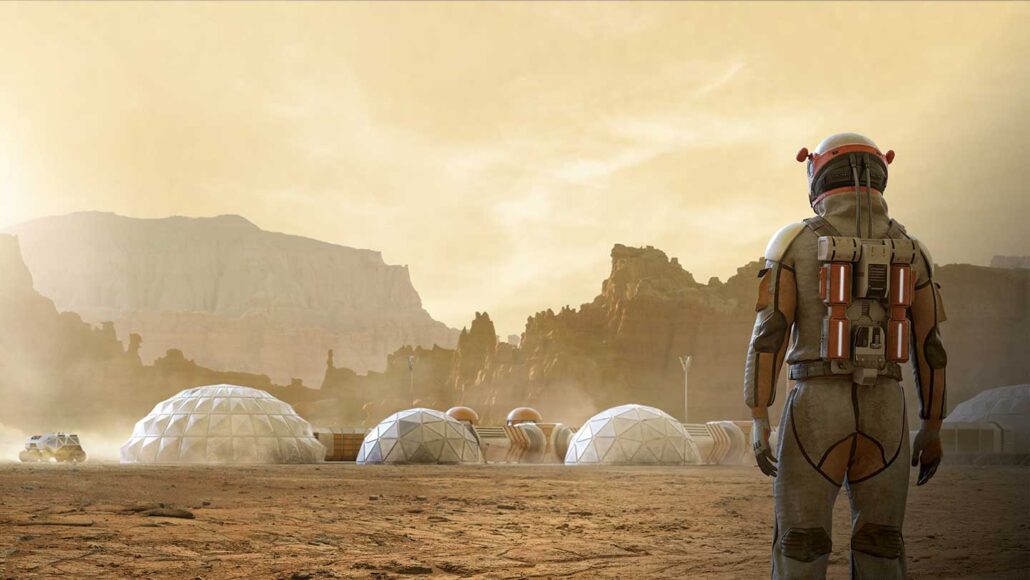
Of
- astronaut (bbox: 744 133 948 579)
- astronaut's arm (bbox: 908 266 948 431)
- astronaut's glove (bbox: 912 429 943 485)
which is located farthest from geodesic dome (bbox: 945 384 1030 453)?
astronaut (bbox: 744 133 948 579)

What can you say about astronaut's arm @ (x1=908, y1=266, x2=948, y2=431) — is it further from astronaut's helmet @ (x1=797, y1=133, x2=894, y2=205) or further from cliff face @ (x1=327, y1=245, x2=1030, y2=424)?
cliff face @ (x1=327, y1=245, x2=1030, y2=424)

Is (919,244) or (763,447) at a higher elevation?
(919,244)

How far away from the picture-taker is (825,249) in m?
6.46

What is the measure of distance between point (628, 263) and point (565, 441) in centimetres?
5727

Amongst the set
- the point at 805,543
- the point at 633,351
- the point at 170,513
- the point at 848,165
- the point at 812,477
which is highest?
the point at 633,351

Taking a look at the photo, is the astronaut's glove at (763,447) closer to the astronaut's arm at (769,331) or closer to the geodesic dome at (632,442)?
the astronaut's arm at (769,331)

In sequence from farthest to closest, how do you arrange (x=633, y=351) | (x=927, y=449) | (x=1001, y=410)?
(x=633, y=351)
(x=1001, y=410)
(x=927, y=449)

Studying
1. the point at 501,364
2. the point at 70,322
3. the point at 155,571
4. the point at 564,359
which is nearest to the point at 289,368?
the point at 70,322

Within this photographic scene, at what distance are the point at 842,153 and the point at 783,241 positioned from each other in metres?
0.84

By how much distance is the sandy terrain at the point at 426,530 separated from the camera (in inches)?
404

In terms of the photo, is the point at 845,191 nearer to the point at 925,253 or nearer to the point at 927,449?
the point at 925,253

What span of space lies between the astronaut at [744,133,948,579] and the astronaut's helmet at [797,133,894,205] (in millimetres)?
10

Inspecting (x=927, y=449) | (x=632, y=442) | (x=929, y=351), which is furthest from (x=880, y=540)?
(x=632, y=442)

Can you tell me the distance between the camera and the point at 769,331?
21.9ft
